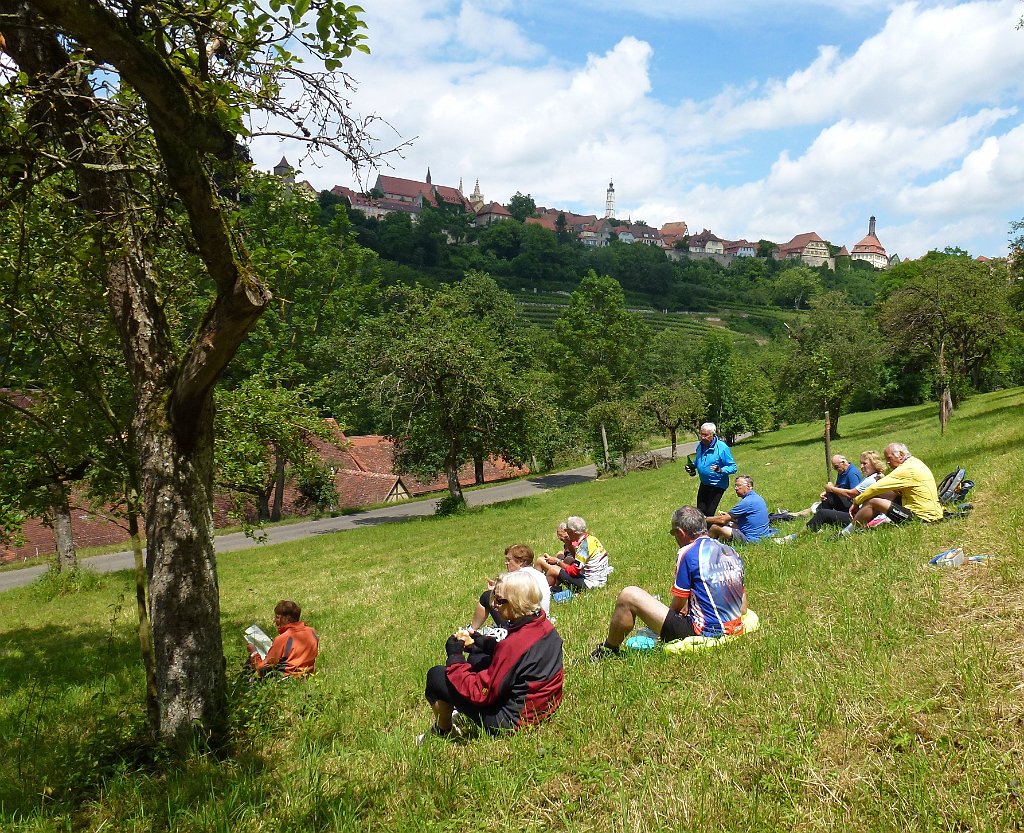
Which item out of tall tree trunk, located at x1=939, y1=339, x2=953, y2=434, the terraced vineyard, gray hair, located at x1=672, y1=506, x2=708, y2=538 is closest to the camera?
gray hair, located at x1=672, y1=506, x2=708, y2=538

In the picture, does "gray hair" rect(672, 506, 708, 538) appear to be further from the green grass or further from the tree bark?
the tree bark

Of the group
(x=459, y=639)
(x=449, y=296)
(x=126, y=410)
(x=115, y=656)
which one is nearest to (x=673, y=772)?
(x=459, y=639)

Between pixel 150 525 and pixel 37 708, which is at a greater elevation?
pixel 150 525

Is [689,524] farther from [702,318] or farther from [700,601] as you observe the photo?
[702,318]

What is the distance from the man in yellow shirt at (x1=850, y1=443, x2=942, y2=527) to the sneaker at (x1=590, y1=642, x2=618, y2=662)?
4651mm

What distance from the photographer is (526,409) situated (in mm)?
27203

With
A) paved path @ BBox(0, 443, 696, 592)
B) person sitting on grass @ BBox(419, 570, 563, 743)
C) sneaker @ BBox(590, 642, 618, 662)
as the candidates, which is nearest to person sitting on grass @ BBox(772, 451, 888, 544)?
sneaker @ BBox(590, 642, 618, 662)

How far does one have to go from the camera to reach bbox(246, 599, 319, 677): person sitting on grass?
22.5 ft

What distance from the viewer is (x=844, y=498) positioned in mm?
10117

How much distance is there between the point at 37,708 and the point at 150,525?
4.15 metres

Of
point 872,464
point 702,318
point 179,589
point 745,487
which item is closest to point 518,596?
point 179,589

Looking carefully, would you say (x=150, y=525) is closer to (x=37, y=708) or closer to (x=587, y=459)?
(x=37, y=708)

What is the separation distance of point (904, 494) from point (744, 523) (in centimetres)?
230

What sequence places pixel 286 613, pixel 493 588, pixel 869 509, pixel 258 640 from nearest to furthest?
pixel 493 588, pixel 286 613, pixel 258 640, pixel 869 509
